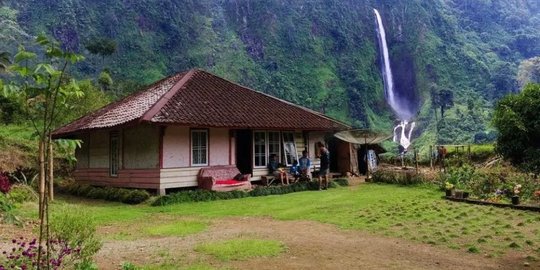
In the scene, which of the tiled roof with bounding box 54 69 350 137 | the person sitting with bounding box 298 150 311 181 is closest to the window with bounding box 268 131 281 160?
the tiled roof with bounding box 54 69 350 137

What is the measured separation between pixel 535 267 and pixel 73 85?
6.15m

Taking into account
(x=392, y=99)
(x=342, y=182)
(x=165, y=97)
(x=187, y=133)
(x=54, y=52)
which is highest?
(x=392, y=99)

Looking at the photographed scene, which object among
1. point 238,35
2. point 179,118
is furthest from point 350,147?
point 238,35

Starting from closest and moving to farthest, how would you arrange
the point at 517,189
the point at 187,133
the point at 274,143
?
the point at 517,189, the point at 187,133, the point at 274,143

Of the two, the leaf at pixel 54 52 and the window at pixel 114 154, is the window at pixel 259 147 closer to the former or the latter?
the window at pixel 114 154

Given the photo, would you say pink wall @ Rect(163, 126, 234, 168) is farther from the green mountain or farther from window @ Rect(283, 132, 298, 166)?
the green mountain

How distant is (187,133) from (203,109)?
3.65 ft

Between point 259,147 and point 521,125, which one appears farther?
point 259,147

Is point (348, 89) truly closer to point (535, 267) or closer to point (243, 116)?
point (243, 116)

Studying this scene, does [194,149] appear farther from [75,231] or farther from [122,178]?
[75,231]

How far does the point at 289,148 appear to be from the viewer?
65.0 feet

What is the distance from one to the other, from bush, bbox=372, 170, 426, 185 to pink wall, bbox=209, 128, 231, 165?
6469 mm

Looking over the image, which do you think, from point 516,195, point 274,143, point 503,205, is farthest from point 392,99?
point 503,205

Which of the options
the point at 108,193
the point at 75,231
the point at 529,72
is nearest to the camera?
the point at 75,231
